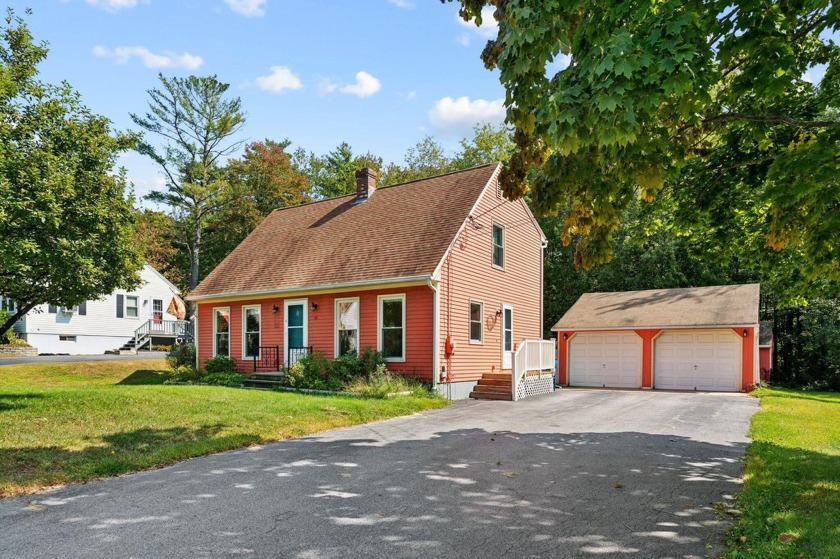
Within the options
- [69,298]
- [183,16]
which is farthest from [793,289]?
[69,298]

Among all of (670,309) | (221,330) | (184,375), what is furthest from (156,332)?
(670,309)

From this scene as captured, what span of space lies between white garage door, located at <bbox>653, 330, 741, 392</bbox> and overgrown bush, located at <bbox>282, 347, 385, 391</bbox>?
11.8 meters

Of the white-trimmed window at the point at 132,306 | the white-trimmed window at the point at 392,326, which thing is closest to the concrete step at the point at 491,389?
the white-trimmed window at the point at 392,326

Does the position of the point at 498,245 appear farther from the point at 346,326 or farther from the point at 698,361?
the point at 698,361

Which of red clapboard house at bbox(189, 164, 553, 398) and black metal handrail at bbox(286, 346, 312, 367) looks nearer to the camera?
red clapboard house at bbox(189, 164, 553, 398)

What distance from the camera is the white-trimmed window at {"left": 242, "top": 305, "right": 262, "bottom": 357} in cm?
1905

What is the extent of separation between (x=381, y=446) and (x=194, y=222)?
3274 centimetres

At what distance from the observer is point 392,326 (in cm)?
1603

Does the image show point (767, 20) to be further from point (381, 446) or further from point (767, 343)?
point (767, 343)

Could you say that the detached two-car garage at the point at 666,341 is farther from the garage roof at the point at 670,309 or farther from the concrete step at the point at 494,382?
the concrete step at the point at 494,382

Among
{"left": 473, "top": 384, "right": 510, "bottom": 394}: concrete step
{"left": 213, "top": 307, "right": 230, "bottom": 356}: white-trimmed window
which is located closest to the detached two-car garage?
{"left": 473, "top": 384, "right": 510, "bottom": 394}: concrete step

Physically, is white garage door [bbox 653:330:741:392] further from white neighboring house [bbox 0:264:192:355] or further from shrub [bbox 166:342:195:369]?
white neighboring house [bbox 0:264:192:355]

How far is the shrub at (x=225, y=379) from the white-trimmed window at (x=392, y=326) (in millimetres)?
4994

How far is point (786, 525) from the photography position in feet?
14.9
